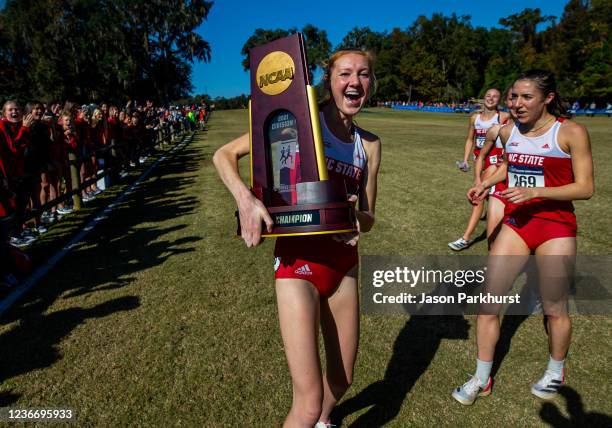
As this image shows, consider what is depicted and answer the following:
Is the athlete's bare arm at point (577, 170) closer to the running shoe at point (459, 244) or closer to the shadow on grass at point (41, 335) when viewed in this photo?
the running shoe at point (459, 244)

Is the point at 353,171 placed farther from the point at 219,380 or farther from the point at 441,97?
the point at 441,97

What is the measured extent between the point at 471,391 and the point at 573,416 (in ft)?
2.16

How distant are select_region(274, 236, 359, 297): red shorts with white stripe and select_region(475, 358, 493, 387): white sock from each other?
1.64 metres

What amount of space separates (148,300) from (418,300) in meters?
2.96

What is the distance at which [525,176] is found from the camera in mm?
3139

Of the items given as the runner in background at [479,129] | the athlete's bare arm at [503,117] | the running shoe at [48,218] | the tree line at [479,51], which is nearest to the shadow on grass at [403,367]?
the runner in background at [479,129]

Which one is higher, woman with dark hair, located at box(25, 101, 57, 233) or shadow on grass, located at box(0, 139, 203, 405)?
woman with dark hair, located at box(25, 101, 57, 233)

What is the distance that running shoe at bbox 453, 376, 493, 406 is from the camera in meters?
2.92

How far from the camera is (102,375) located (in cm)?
327

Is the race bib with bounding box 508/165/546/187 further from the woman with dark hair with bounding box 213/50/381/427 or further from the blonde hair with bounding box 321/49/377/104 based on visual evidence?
the blonde hair with bounding box 321/49/377/104

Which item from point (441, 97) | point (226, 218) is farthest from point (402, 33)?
point (226, 218)

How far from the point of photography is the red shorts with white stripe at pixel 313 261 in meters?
1.92

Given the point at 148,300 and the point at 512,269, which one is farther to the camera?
the point at 148,300

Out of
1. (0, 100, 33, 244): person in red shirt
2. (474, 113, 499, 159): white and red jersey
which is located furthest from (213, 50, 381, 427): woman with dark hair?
(0, 100, 33, 244): person in red shirt
